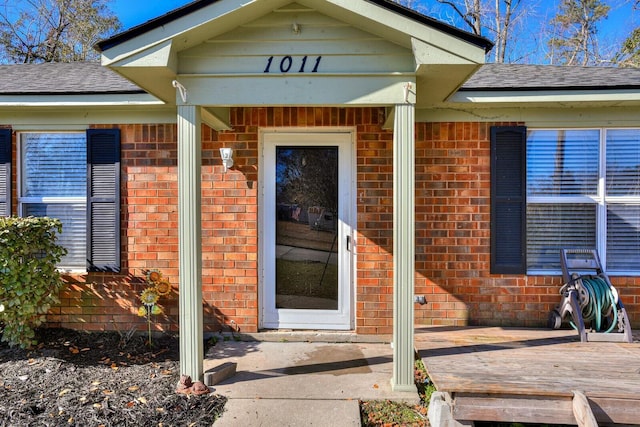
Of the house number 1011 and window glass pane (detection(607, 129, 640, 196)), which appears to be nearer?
the house number 1011

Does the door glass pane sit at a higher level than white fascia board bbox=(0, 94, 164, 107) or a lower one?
lower

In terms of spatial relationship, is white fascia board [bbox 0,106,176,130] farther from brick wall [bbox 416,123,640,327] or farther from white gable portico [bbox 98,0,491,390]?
brick wall [bbox 416,123,640,327]

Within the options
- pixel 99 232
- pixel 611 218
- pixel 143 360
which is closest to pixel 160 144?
pixel 99 232

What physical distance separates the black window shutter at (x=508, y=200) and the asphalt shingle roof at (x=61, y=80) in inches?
154

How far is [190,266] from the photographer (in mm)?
3381

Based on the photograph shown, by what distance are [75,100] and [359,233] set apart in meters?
3.38

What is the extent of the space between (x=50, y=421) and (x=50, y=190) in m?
2.77

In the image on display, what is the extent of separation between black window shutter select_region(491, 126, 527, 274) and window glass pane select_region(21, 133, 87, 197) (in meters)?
4.68

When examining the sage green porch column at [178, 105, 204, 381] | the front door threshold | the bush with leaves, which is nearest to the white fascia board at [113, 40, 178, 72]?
the sage green porch column at [178, 105, 204, 381]

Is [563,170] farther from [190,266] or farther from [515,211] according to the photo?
[190,266]

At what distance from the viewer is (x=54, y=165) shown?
4.73 metres

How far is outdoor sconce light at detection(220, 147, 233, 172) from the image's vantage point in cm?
442

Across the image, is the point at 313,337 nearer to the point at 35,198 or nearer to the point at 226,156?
the point at 226,156

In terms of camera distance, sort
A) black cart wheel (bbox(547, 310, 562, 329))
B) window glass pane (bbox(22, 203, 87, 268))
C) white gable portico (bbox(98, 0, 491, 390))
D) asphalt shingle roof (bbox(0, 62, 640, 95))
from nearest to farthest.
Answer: white gable portico (bbox(98, 0, 491, 390))
asphalt shingle roof (bbox(0, 62, 640, 95))
black cart wheel (bbox(547, 310, 562, 329))
window glass pane (bbox(22, 203, 87, 268))
